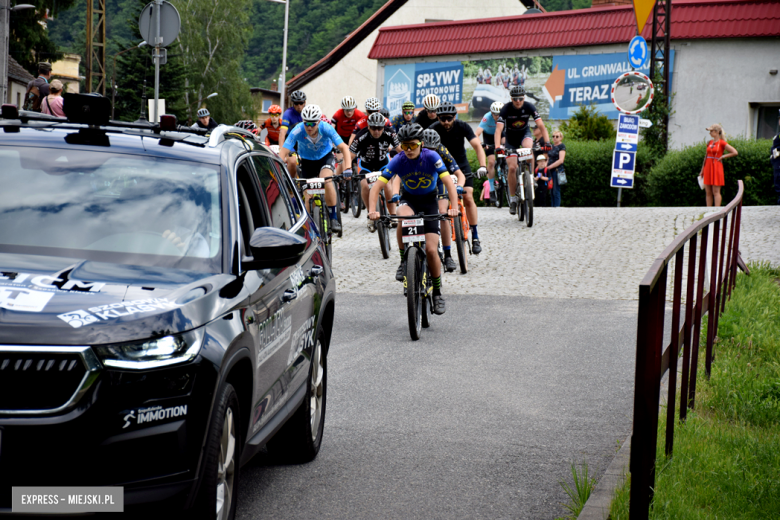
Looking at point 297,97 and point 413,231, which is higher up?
point 297,97

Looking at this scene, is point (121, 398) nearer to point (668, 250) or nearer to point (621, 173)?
point (668, 250)

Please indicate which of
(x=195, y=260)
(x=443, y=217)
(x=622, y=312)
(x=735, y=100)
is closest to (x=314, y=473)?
(x=195, y=260)

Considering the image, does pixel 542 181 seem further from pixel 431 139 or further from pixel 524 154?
pixel 431 139

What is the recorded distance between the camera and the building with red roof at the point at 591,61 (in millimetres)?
32312

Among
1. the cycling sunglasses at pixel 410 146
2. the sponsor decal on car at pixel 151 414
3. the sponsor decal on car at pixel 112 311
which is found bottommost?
the sponsor decal on car at pixel 151 414

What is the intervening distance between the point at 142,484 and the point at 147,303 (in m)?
0.60

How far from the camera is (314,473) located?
17.7 feet

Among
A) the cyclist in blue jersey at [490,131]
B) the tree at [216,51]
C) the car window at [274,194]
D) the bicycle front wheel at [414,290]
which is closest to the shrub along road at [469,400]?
the bicycle front wheel at [414,290]

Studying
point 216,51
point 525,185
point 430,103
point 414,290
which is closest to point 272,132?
point 525,185

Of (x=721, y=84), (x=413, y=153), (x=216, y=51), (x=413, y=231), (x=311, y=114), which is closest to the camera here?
(x=413, y=231)

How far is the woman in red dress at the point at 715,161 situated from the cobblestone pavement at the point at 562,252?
237cm

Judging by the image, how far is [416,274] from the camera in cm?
973

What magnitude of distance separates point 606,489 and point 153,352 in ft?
7.82

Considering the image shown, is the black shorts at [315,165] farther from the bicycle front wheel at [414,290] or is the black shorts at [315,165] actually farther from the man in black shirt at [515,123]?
the bicycle front wheel at [414,290]
